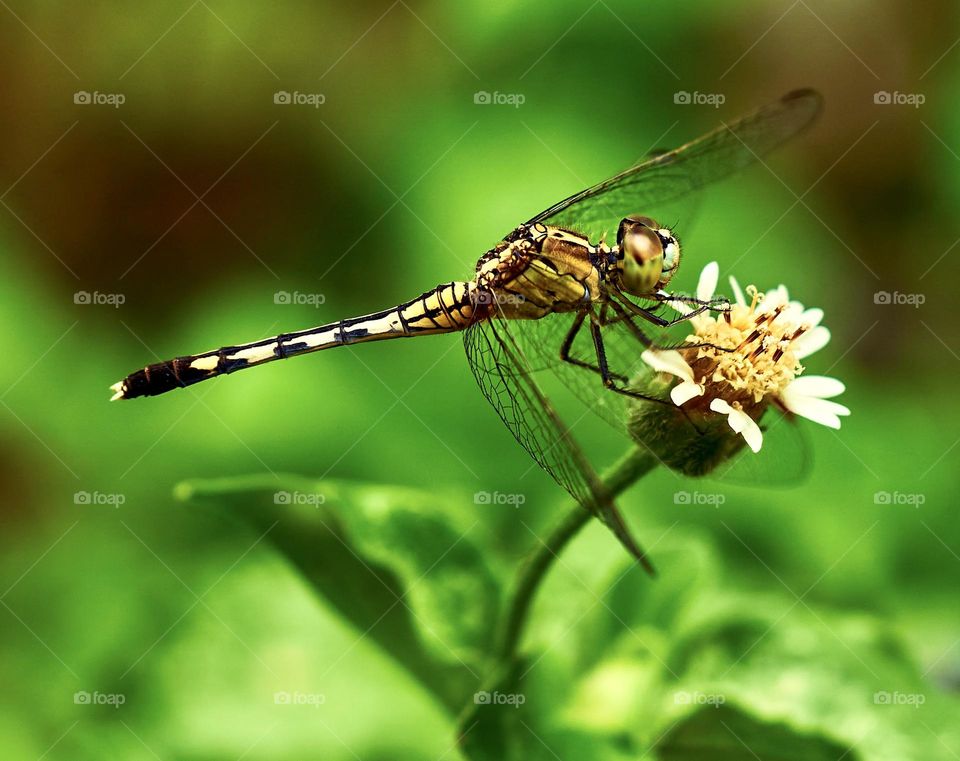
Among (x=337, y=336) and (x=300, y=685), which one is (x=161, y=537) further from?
(x=337, y=336)

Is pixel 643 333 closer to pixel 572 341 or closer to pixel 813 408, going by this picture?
pixel 572 341

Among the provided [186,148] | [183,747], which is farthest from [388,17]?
[183,747]

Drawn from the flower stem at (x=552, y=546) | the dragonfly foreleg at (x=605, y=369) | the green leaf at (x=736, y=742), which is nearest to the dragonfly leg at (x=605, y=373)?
the dragonfly foreleg at (x=605, y=369)

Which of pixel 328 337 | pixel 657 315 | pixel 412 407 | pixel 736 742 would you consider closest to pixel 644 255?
pixel 657 315

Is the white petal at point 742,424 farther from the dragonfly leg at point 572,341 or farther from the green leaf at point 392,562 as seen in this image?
the green leaf at point 392,562

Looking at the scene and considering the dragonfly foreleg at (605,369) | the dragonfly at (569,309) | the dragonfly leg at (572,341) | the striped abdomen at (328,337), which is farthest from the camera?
the striped abdomen at (328,337)

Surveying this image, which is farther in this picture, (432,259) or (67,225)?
(67,225)
